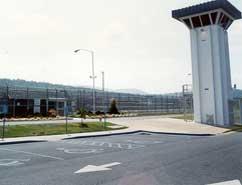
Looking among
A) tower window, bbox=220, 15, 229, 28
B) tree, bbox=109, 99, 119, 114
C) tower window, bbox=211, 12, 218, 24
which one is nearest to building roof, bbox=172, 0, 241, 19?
tower window, bbox=211, 12, 218, 24

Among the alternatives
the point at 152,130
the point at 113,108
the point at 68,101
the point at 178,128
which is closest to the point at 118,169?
the point at 152,130

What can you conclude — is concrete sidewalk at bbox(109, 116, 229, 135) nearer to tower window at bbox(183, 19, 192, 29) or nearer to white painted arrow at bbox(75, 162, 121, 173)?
tower window at bbox(183, 19, 192, 29)

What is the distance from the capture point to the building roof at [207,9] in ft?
129

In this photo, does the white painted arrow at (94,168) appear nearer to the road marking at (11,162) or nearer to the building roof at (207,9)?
the road marking at (11,162)

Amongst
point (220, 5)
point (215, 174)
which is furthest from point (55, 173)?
point (220, 5)

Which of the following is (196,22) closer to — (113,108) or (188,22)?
(188,22)

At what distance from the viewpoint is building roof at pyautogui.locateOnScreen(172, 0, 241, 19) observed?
3918 cm

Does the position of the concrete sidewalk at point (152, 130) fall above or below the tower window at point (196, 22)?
below

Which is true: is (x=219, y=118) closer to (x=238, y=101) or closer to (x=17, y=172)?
(x=238, y=101)

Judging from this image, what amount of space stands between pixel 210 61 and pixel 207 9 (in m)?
6.91

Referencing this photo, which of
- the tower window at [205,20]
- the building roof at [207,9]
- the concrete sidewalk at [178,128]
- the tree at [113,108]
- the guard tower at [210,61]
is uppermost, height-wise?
the building roof at [207,9]

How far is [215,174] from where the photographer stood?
9.33 meters

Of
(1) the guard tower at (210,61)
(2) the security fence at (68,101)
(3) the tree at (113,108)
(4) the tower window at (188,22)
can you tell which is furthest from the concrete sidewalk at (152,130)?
(3) the tree at (113,108)

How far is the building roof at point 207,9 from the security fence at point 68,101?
17945 mm
